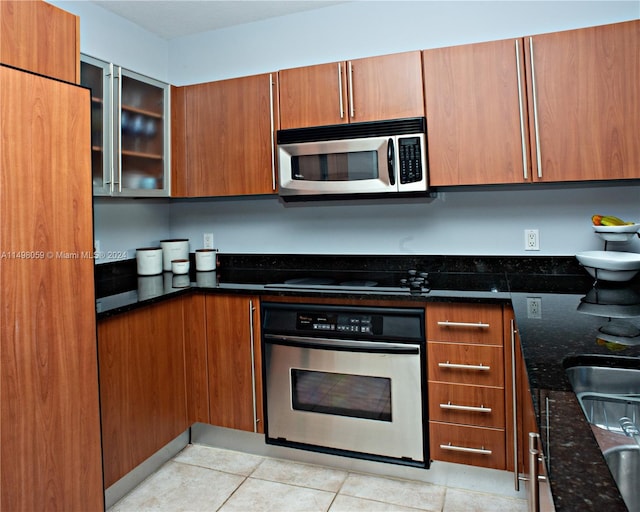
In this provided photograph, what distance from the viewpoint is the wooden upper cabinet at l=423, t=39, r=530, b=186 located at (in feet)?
7.04

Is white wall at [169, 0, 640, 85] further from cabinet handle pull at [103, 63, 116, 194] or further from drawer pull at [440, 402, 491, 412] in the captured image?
drawer pull at [440, 402, 491, 412]

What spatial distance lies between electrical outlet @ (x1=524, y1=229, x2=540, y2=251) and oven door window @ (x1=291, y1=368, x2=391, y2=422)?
42.0 inches

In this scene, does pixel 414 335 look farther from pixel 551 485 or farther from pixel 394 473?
pixel 551 485

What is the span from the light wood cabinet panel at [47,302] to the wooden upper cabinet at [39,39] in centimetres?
6

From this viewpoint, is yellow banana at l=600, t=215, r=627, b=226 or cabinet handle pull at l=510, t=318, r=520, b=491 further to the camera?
yellow banana at l=600, t=215, r=627, b=226

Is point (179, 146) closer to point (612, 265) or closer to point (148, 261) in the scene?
point (148, 261)

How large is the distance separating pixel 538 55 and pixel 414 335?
55.2 inches

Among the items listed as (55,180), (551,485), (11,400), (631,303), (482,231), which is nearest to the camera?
(551,485)

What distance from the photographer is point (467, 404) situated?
6.64ft

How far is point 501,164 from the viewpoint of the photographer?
2180 mm

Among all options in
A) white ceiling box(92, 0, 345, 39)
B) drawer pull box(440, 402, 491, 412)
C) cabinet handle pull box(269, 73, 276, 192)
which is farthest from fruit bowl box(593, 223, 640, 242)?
white ceiling box(92, 0, 345, 39)

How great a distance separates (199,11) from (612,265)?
2642mm

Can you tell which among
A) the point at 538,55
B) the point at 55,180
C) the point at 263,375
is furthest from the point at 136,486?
the point at 538,55

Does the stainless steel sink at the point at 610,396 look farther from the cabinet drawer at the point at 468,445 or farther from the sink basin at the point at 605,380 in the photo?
the cabinet drawer at the point at 468,445
